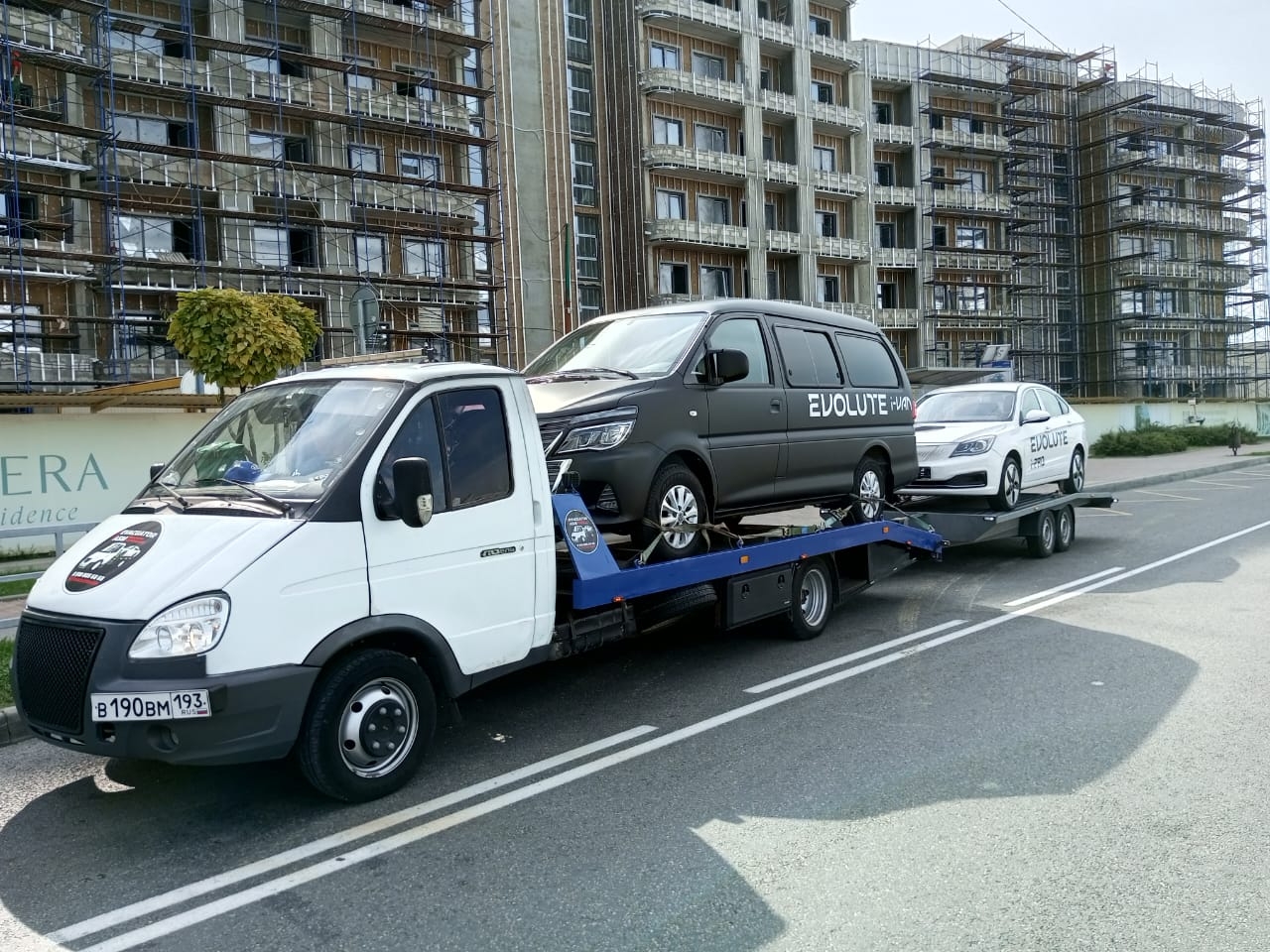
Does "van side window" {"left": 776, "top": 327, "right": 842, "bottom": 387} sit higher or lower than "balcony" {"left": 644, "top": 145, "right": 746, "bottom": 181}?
lower

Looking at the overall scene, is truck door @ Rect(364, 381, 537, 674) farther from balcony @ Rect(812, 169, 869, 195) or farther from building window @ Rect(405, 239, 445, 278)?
balcony @ Rect(812, 169, 869, 195)

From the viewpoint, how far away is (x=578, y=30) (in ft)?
135

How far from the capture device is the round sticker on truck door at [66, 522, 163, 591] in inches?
184

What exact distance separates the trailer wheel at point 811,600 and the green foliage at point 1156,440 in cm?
3158

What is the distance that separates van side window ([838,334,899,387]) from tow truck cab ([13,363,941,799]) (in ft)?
13.1

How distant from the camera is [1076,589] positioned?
34.1ft

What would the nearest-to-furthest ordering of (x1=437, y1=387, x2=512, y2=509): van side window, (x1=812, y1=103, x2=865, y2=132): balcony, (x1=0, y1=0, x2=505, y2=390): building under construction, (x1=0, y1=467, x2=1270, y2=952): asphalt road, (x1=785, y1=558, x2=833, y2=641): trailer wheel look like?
1. (x1=0, y1=467, x2=1270, y2=952): asphalt road
2. (x1=437, y1=387, x2=512, y2=509): van side window
3. (x1=785, y1=558, x2=833, y2=641): trailer wheel
4. (x1=0, y1=0, x2=505, y2=390): building under construction
5. (x1=812, y1=103, x2=865, y2=132): balcony

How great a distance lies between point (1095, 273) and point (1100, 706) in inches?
2370

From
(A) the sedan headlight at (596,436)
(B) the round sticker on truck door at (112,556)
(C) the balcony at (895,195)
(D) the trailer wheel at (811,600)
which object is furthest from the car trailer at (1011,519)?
(C) the balcony at (895,195)

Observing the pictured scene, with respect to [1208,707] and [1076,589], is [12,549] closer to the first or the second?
[1076,589]

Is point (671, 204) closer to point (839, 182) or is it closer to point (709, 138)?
point (709, 138)

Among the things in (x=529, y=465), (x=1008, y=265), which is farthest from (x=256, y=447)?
(x=1008, y=265)

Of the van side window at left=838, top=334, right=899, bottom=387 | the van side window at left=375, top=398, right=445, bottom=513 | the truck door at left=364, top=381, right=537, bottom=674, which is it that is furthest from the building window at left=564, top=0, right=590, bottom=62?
the van side window at left=375, top=398, right=445, bottom=513

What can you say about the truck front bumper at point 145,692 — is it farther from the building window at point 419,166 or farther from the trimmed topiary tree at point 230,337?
the building window at point 419,166
